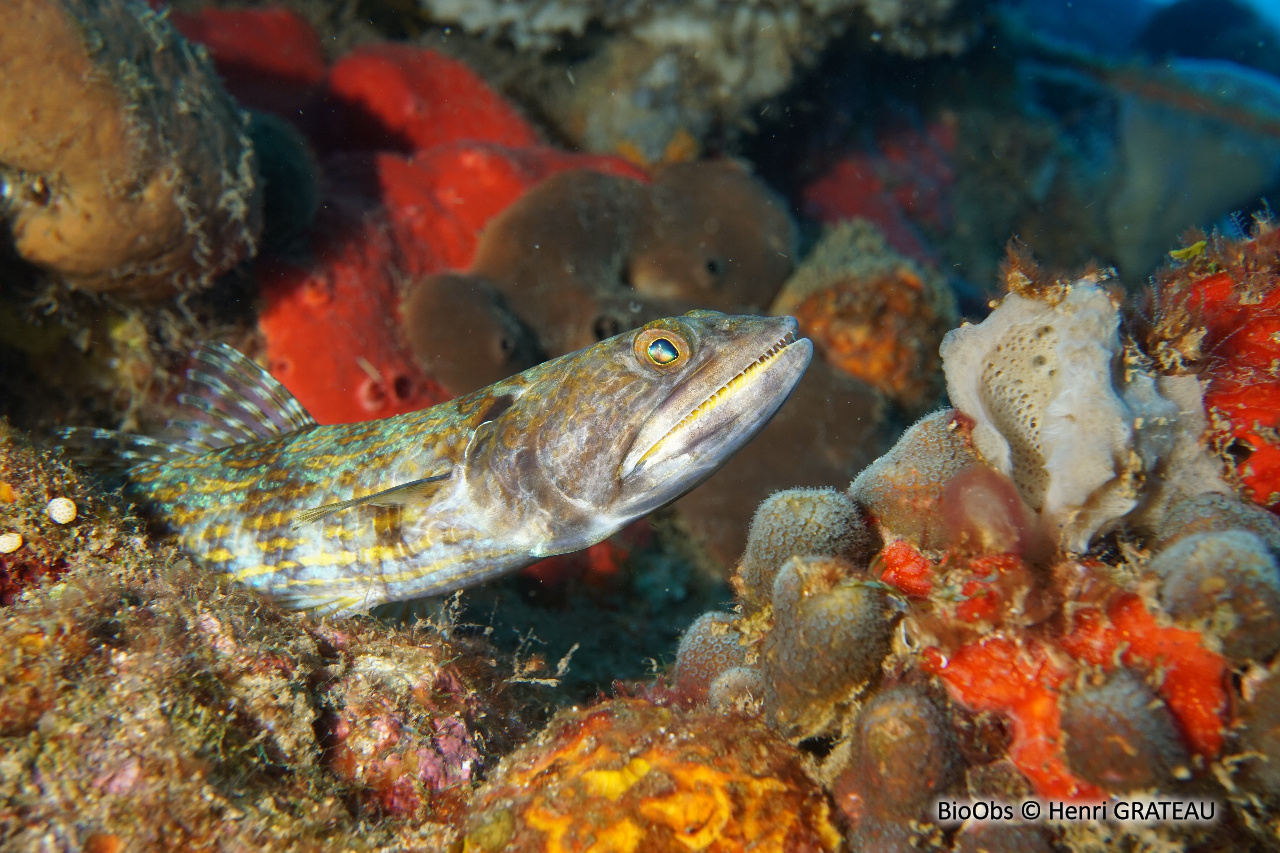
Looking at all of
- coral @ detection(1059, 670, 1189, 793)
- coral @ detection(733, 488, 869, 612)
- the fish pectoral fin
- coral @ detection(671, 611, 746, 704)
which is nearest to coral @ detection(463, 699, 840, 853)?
coral @ detection(671, 611, 746, 704)

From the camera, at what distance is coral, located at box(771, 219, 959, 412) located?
6156 mm

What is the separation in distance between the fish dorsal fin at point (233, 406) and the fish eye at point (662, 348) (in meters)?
2.28

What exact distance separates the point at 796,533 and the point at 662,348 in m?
1.00

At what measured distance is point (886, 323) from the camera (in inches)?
244

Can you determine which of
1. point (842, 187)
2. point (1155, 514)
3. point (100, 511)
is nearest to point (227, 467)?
point (100, 511)

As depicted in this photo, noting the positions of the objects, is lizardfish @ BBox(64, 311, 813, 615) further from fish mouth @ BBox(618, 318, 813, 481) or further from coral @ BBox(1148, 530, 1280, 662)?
coral @ BBox(1148, 530, 1280, 662)

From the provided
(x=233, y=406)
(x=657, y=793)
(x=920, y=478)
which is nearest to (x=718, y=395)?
(x=920, y=478)

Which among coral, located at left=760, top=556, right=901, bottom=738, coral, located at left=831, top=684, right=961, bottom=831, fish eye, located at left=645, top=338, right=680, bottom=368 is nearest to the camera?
coral, located at left=831, top=684, right=961, bottom=831

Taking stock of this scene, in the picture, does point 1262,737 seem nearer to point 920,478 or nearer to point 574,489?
point 920,478

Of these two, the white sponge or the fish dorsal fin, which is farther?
the fish dorsal fin

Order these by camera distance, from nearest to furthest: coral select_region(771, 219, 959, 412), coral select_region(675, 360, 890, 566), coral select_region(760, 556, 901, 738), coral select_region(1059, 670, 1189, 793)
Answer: coral select_region(1059, 670, 1189, 793) → coral select_region(760, 556, 901, 738) → coral select_region(675, 360, 890, 566) → coral select_region(771, 219, 959, 412)

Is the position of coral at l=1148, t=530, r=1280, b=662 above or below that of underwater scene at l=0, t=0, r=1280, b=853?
below

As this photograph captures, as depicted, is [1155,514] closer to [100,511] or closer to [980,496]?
[980,496]

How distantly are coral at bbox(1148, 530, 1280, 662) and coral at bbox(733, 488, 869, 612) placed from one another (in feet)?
2.94
